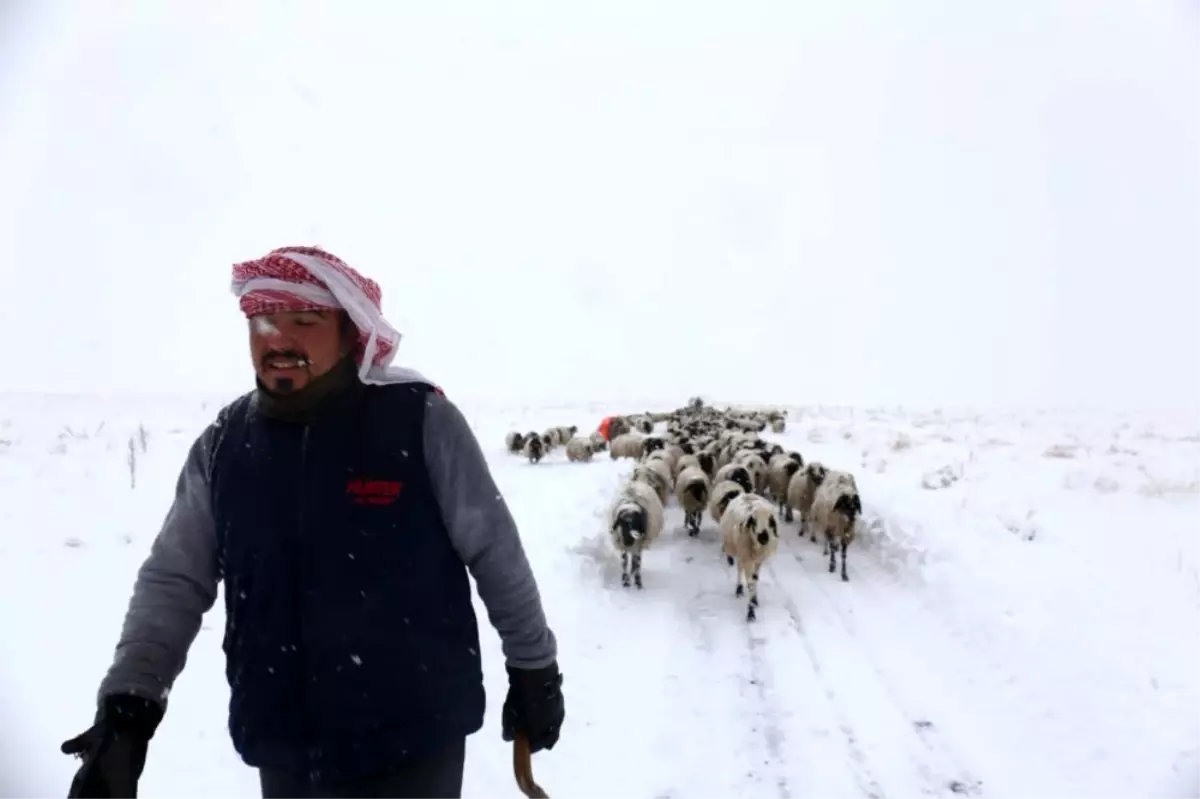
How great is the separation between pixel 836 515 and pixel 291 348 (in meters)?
8.92

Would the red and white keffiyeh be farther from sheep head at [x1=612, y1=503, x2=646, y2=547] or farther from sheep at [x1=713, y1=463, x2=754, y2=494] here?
sheep at [x1=713, y1=463, x2=754, y2=494]

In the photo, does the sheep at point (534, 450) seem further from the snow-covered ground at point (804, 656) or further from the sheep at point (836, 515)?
the sheep at point (836, 515)

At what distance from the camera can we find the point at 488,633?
6.88 m

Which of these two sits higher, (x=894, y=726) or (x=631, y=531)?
(x=631, y=531)

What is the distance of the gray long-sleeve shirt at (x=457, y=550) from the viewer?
205 centimetres

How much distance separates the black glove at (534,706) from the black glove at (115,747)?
0.96 m

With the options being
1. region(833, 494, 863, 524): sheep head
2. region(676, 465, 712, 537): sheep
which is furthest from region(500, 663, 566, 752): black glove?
region(676, 465, 712, 537): sheep

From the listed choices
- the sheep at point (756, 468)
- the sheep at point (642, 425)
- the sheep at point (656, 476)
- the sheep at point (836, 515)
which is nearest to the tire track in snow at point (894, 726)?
the sheep at point (836, 515)

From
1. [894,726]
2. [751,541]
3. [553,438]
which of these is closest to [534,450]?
[553,438]

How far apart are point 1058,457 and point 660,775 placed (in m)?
17.6

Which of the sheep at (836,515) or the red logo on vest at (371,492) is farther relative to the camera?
the sheep at (836,515)

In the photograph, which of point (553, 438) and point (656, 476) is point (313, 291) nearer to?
point (656, 476)

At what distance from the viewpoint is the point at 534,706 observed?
7.08 feet

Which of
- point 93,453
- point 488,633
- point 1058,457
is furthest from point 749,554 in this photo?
point 1058,457
